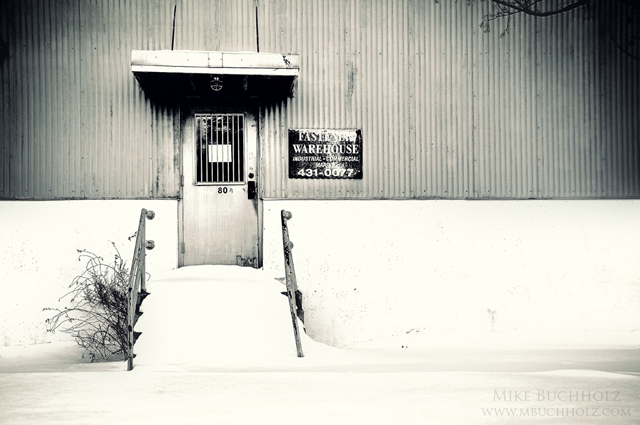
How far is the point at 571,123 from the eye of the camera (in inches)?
345

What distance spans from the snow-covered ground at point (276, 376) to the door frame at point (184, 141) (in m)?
0.62

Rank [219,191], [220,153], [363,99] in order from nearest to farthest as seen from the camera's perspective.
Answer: [219,191], [220,153], [363,99]

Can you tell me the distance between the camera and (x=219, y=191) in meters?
8.06

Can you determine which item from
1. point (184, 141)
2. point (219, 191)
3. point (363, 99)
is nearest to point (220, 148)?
point (184, 141)

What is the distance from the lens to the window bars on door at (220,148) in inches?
320

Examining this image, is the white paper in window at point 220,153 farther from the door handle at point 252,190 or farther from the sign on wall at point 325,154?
the sign on wall at point 325,154

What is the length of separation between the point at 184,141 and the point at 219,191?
904 millimetres

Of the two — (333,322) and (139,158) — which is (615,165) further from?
(139,158)

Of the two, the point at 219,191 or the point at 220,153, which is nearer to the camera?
the point at 219,191

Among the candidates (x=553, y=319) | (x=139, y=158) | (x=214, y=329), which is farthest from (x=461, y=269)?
(x=139, y=158)

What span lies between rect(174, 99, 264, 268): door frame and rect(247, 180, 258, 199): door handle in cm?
3

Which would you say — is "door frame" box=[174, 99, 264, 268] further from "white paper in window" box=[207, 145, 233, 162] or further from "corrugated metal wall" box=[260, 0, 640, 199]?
"white paper in window" box=[207, 145, 233, 162]

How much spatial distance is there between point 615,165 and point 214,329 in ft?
22.1

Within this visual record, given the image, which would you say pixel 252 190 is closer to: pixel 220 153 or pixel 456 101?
pixel 220 153
